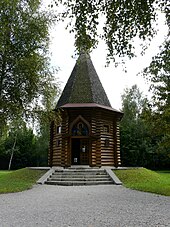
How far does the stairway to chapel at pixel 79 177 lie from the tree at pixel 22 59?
412 cm

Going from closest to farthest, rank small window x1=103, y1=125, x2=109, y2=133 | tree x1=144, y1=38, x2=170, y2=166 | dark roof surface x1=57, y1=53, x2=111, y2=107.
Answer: tree x1=144, y1=38, x2=170, y2=166 → small window x1=103, y1=125, x2=109, y2=133 → dark roof surface x1=57, y1=53, x2=111, y2=107

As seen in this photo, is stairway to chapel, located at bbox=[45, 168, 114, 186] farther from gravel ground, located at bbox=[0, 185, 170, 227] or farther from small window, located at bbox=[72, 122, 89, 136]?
gravel ground, located at bbox=[0, 185, 170, 227]

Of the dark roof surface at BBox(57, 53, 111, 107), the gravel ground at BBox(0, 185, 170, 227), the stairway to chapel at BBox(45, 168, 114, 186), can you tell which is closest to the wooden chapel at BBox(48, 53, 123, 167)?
→ the dark roof surface at BBox(57, 53, 111, 107)

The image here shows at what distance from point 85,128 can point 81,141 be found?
1487 millimetres

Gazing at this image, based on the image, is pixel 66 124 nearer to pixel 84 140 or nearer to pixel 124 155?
pixel 84 140

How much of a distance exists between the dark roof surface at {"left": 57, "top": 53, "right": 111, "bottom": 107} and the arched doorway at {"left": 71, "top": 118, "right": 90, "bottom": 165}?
178cm

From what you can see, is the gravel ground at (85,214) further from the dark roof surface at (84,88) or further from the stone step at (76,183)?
the dark roof surface at (84,88)

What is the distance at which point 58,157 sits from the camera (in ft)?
59.3

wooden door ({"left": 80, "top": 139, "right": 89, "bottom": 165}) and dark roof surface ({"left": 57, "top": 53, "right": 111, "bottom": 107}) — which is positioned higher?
dark roof surface ({"left": 57, "top": 53, "right": 111, "bottom": 107})

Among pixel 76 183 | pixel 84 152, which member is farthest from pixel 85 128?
pixel 76 183

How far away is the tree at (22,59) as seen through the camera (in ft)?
37.7

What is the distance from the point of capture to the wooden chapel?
57.3 ft

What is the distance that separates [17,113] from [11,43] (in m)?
3.34

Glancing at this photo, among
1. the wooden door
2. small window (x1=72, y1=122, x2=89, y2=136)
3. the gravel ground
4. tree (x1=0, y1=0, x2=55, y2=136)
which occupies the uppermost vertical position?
tree (x1=0, y1=0, x2=55, y2=136)
